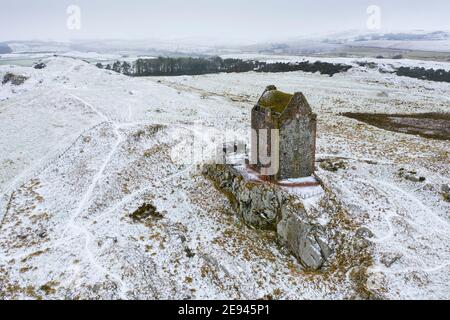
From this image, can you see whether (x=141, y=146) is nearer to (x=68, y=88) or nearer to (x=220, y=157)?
(x=220, y=157)

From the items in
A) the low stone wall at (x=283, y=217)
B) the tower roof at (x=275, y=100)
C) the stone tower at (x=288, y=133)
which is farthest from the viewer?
the tower roof at (x=275, y=100)

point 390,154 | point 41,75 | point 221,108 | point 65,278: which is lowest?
point 65,278

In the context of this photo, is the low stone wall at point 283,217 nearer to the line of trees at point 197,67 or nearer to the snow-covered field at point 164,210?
the snow-covered field at point 164,210

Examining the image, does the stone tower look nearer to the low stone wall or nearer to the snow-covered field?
the low stone wall

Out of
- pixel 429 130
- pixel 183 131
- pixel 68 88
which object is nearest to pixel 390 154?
pixel 429 130

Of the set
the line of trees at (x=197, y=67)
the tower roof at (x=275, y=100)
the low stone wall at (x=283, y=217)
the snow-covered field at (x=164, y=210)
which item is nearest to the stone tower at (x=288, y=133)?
the tower roof at (x=275, y=100)

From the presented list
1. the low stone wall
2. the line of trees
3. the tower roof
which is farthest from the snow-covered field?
the line of trees
